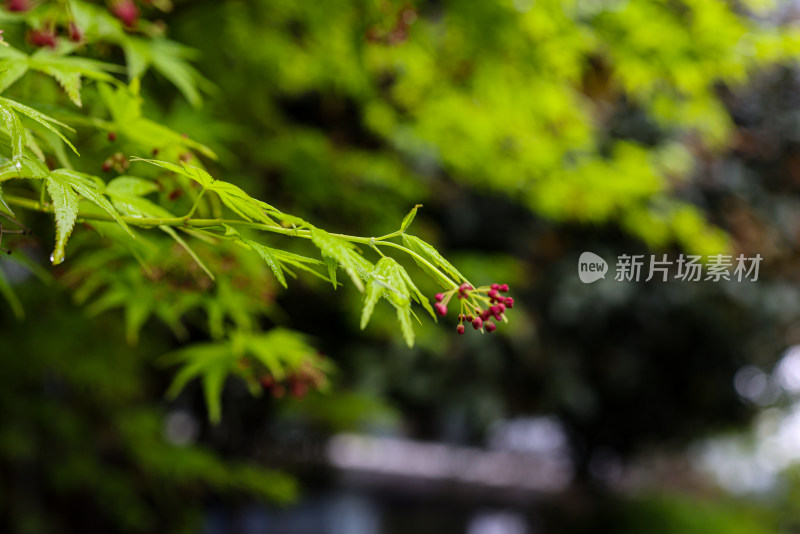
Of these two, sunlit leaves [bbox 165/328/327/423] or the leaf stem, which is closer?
the leaf stem

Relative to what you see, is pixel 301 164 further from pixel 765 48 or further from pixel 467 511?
pixel 467 511

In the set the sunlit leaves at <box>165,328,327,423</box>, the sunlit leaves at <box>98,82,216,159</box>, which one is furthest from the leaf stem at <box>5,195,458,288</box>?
the sunlit leaves at <box>165,328,327,423</box>

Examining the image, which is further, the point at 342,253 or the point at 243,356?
the point at 243,356

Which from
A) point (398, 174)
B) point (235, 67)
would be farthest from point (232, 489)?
point (235, 67)

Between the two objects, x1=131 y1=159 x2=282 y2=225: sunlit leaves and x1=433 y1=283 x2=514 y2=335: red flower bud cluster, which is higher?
x1=131 y1=159 x2=282 y2=225: sunlit leaves

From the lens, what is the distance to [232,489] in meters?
3.17

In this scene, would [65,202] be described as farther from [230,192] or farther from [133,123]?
[133,123]

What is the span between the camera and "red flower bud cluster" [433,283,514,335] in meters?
0.60

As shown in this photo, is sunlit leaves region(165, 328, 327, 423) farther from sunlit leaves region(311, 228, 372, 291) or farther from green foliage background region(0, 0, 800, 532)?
sunlit leaves region(311, 228, 372, 291)

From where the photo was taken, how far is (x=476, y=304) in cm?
63

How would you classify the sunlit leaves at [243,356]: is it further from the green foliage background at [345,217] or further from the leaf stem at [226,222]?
the leaf stem at [226,222]

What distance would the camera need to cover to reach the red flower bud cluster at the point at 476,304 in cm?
60

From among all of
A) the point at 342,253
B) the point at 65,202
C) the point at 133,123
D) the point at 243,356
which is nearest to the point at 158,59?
the point at 133,123

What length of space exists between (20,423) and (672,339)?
3767mm
